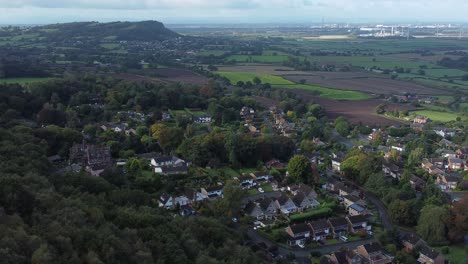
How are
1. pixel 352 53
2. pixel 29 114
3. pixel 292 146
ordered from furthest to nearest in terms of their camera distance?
1. pixel 352 53
2. pixel 29 114
3. pixel 292 146

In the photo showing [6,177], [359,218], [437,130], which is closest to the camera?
[6,177]

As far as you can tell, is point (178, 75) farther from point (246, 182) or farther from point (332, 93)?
point (246, 182)

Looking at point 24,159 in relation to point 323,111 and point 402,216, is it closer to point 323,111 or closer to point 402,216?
point 402,216

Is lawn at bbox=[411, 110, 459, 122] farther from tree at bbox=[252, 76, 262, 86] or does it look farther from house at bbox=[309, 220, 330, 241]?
house at bbox=[309, 220, 330, 241]

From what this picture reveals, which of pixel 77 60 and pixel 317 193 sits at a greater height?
pixel 77 60

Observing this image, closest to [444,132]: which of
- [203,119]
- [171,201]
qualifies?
[203,119]

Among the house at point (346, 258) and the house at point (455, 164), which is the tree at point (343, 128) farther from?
the house at point (346, 258)

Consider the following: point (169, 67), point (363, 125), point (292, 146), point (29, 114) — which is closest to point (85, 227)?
point (292, 146)

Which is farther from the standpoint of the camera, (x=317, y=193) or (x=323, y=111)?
(x=323, y=111)
